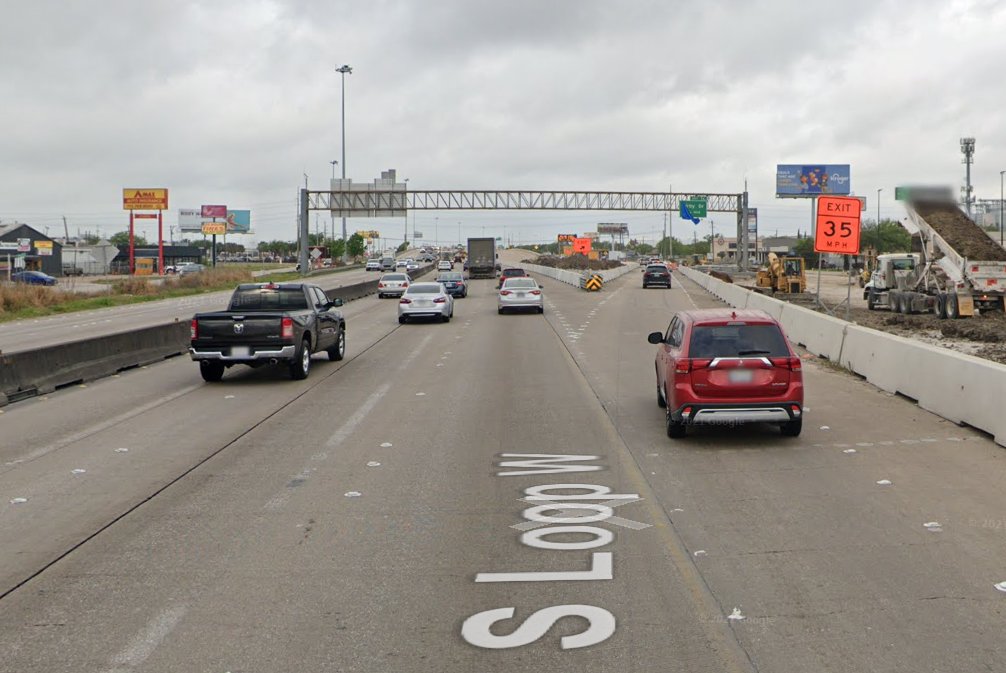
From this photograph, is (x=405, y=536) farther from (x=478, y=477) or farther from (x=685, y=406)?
(x=685, y=406)

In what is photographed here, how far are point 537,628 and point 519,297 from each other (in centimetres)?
3101

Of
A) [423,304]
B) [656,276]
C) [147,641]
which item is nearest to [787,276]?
[656,276]

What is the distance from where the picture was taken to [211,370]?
17812 millimetres

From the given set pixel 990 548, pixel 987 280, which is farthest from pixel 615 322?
pixel 990 548

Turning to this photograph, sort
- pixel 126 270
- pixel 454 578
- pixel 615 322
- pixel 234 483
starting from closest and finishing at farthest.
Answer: pixel 454 578, pixel 234 483, pixel 615 322, pixel 126 270

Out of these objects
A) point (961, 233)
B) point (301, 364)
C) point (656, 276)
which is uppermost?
point (961, 233)

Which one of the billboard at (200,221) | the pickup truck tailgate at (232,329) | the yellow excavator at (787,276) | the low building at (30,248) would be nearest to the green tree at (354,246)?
the billboard at (200,221)

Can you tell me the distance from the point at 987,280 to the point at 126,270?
96.5 m

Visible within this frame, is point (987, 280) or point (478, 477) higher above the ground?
point (987, 280)

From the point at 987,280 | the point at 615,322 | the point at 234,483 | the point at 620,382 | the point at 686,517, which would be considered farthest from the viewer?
the point at 615,322

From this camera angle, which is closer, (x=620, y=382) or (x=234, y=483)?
(x=234, y=483)

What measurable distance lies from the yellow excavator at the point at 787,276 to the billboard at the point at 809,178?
4200 centimetres

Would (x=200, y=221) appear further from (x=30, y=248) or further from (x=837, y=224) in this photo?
(x=837, y=224)

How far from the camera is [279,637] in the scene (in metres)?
5.55
